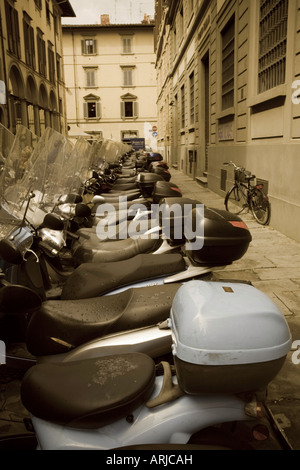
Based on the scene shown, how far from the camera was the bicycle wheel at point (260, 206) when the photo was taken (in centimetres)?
751

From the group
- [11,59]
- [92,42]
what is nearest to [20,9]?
[11,59]

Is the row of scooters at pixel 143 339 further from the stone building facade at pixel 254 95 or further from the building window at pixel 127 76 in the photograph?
the building window at pixel 127 76

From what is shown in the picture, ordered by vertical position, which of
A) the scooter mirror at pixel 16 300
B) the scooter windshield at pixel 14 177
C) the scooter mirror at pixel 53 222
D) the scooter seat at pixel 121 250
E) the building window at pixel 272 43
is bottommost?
the scooter seat at pixel 121 250

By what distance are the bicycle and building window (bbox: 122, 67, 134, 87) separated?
4455 centimetres

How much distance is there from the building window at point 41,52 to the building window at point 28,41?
5.15 feet

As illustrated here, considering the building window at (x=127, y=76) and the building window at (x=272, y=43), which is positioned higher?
the building window at (x=127, y=76)

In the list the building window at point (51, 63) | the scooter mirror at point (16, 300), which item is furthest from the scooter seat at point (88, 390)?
the building window at point (51, 63)

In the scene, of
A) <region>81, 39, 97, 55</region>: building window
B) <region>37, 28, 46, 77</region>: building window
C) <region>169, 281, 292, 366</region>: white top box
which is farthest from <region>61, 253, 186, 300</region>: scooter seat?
<region>81, 39, 97, 55</region>: building window

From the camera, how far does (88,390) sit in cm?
151

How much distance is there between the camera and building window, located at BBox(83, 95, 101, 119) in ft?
165

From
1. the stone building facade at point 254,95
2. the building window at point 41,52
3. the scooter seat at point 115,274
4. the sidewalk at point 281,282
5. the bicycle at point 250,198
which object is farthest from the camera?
the building window at point 41,52

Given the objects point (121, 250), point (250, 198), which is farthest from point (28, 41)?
point (121, 250)

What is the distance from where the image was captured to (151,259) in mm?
2760
